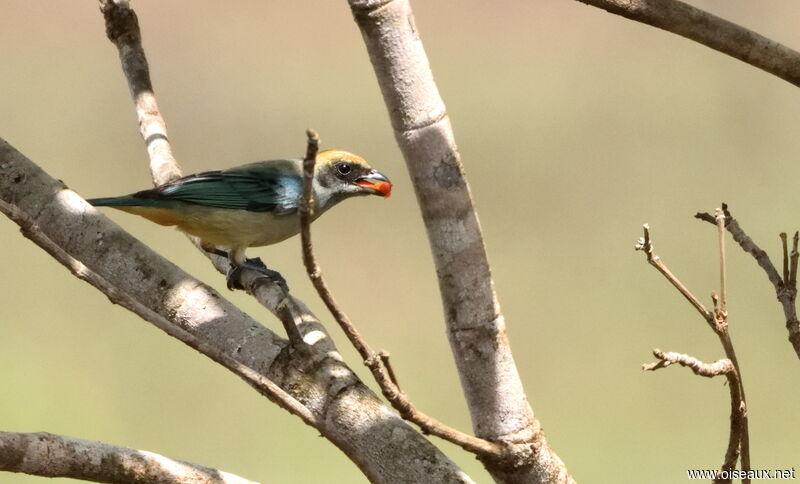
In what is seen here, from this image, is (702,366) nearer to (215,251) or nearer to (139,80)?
(139,80)

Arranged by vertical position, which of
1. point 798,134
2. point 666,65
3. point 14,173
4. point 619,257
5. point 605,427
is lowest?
point 14,173

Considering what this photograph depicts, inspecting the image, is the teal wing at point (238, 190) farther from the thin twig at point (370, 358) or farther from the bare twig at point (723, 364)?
the bare twig at point (723, 364)

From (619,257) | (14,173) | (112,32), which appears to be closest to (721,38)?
(14,173)

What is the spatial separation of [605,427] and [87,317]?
4273 millimetres

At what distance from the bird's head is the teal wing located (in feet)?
0.28

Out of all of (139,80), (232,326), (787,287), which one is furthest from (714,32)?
(139,80)

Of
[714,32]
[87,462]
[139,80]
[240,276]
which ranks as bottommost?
[87,462]

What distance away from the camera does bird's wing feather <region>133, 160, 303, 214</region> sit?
10.6 ft

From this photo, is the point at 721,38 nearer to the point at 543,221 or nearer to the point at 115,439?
the point at 115,439

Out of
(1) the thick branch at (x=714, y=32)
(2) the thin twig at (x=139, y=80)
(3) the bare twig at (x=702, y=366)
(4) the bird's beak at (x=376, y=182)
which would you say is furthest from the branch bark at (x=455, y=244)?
(4) the bird's beak at (x=376, y=182)

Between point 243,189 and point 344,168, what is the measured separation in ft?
1.11

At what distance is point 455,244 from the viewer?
1.66 m

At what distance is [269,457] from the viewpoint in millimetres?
7281

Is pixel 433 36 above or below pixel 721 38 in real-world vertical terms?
above
